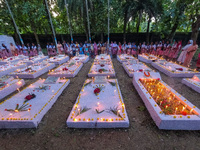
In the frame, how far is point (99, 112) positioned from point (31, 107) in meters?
2.48

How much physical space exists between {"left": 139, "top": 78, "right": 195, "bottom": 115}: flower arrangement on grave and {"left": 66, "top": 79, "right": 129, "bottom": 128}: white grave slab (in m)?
1.35

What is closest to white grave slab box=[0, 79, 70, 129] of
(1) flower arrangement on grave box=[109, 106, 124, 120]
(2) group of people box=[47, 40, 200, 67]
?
(1) flower arrangement on grave box=[109, 106, 124, 120]

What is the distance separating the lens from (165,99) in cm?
374

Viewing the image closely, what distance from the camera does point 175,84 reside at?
5.47 m

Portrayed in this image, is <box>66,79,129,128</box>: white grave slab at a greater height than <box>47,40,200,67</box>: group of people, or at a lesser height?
lesser

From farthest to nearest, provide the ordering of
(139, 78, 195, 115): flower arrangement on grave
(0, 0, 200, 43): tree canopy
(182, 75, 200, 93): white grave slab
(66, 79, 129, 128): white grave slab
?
1. (0, 0, 200, 43): tree canopy
2. (182, 75, 200, 93): white grave slab
3. (139, 78, 195, 115): flower arrangement on grave
4. (66, 79, 129, 128): white grave slab

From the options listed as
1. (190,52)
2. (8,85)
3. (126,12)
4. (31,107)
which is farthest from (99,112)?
(126,12)

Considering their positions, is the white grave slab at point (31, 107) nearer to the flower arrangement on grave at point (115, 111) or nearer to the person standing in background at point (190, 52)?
the flower arrangement on grave at point (115, 111)

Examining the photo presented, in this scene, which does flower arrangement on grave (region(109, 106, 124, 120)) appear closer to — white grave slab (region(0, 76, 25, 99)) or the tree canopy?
white grave slab (region(0, 76, 25, 99))

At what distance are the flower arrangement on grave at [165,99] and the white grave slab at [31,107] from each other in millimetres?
4061

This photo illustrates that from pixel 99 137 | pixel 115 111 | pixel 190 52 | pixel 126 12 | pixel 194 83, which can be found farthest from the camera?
pixel 126 12

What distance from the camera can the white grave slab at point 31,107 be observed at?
3.05m

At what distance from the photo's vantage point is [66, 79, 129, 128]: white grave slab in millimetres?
2990

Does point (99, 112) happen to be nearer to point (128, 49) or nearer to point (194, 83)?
point (194, 83)
